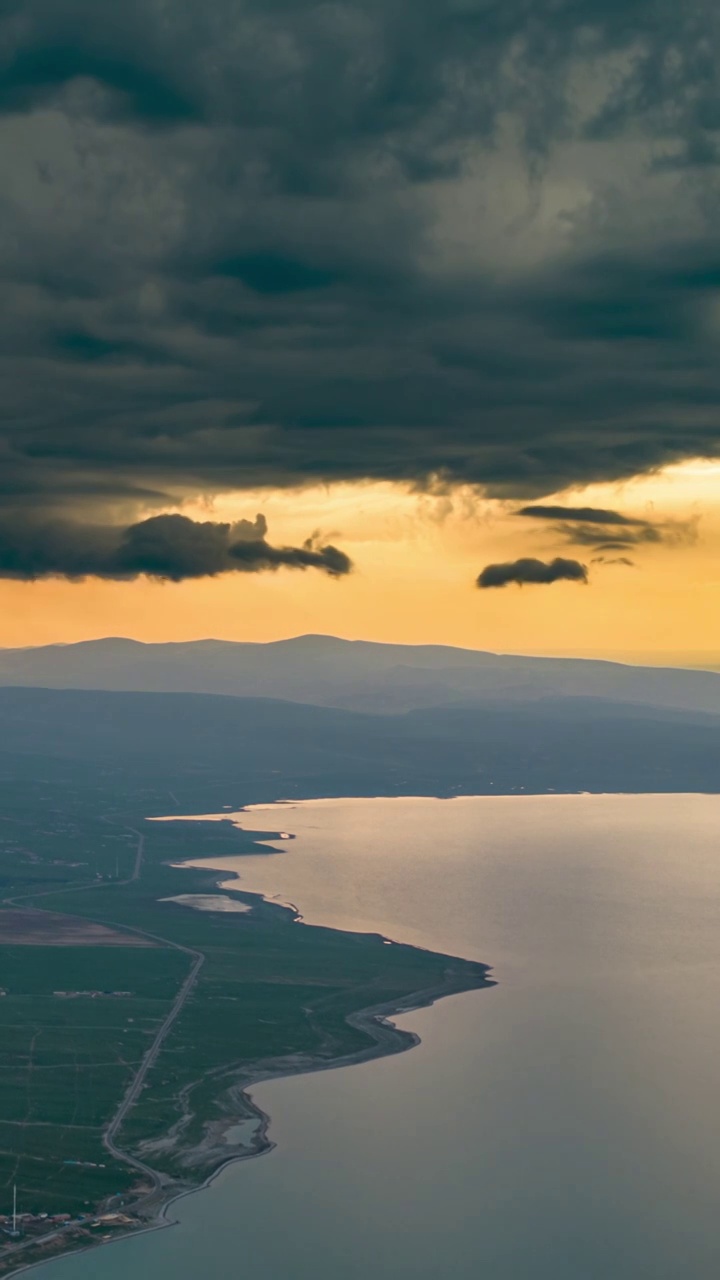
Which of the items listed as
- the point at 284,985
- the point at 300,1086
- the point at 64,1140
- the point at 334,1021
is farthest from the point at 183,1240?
the point at 284,985

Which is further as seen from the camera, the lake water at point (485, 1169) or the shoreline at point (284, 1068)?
the shoreline at point (284, 1068)

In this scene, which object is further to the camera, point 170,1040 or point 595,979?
point 595,979

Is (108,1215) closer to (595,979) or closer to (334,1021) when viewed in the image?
(334,1021)

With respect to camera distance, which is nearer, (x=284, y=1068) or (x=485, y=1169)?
(x=485, y=1169)

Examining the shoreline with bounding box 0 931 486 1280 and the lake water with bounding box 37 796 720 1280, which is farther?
the shoreline with bounding box 0 931 486 1280

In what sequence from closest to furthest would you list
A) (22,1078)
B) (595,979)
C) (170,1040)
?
(22,1078), (170,1040), (595,979)

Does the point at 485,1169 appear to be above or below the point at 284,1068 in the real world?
above

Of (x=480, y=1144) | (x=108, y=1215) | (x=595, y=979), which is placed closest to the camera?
(x=108, y=1215)
